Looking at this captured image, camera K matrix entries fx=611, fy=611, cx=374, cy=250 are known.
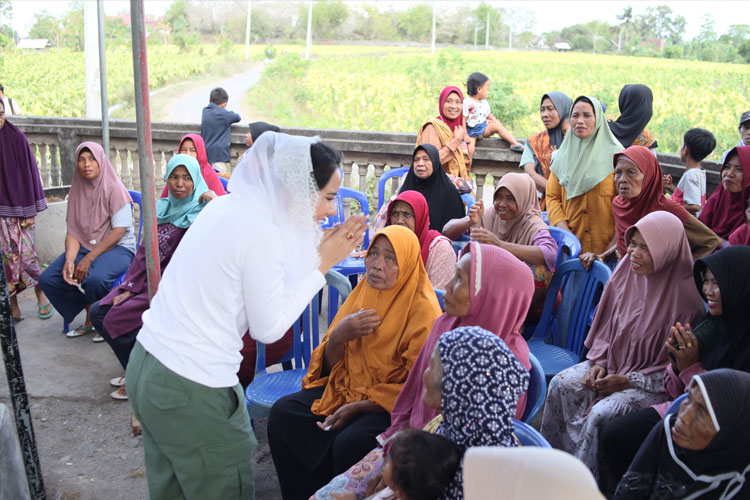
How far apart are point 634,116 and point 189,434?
4.37 meters

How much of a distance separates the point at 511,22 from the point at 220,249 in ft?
170

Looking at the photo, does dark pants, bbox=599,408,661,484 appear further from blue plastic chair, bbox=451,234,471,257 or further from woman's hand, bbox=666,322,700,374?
blue plastic chair, bbox=451,234,471,257

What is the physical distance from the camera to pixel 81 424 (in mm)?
3650

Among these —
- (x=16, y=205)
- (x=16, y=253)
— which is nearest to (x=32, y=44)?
(x=16, y=205)

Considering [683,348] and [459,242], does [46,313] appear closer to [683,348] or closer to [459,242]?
[459,242]

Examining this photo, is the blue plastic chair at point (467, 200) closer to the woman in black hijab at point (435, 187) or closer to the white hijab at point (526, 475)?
the woman in black hijab at point (435, 187)

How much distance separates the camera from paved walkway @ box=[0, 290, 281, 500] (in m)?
3.10

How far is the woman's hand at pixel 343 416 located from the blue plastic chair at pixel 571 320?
3.66 feet

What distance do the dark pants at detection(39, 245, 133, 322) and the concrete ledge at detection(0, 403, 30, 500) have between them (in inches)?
70.5

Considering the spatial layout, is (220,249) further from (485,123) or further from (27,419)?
(485,123)

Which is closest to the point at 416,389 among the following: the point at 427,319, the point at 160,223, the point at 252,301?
Answer: the point at 427,319

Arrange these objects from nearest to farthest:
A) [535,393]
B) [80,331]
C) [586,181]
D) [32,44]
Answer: [535,393]
[586,181]
[80,331]
[32,44]

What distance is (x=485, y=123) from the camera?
617 centimetres

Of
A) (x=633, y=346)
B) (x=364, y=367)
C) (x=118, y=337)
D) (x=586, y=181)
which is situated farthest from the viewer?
(x=586, y=181)
